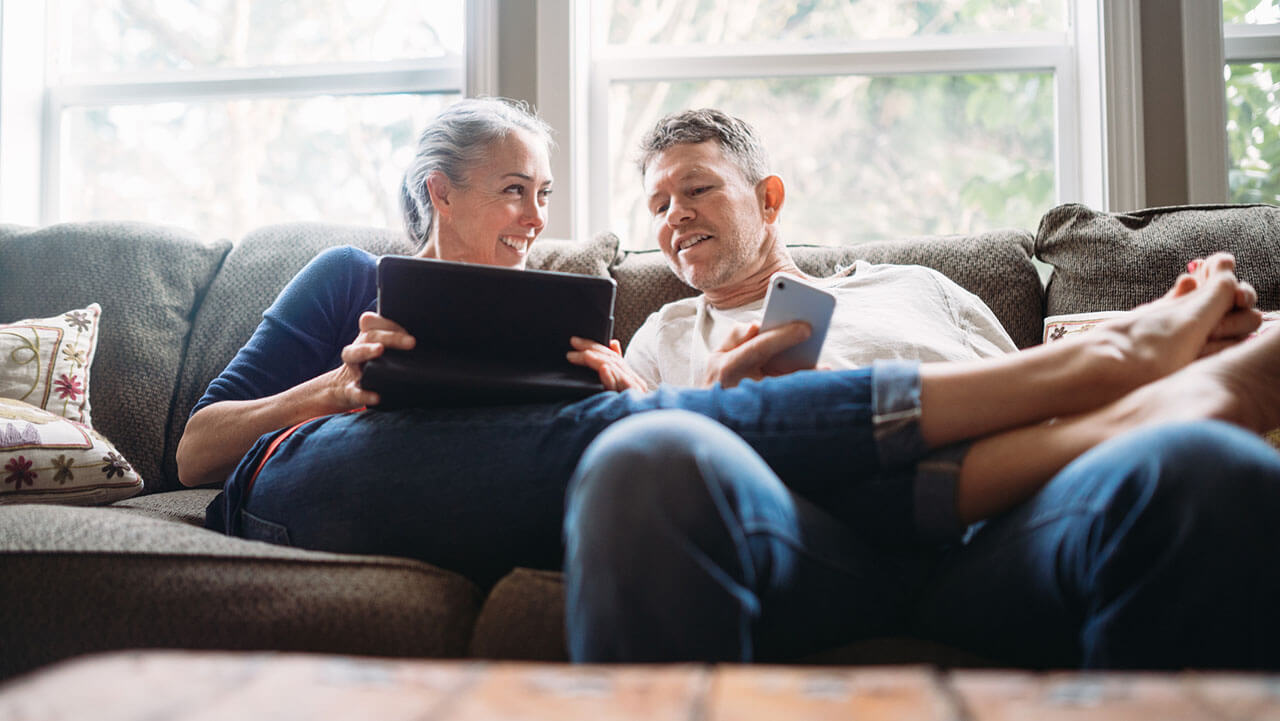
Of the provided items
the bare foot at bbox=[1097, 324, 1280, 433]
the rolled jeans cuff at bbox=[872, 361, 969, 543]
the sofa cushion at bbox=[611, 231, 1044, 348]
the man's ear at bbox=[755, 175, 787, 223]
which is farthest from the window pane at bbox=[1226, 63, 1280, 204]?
the rolled jeans cuff at bbox=[872, 361, 969, 543]

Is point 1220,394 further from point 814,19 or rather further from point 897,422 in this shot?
point 814,19

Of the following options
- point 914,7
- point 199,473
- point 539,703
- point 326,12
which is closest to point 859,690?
point 539,703

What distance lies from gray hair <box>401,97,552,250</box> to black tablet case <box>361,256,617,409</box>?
0.60 m

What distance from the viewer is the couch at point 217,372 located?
0.88 m

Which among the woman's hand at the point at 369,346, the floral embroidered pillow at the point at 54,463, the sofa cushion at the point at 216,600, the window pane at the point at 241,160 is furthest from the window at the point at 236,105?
the sofa cushion at the point at 216,600

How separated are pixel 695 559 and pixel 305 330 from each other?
3.26 feet

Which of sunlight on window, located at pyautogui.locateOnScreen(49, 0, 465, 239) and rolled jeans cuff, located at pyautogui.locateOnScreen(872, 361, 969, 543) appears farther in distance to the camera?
sunlight on window, located at pyautogui.locateOnScreen(49, 0, 465, 239)

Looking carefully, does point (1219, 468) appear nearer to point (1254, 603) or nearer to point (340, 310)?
point (1254, 603)

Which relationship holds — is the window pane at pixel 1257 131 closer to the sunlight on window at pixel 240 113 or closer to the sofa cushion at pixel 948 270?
the sofa cushion at pixel 948 270

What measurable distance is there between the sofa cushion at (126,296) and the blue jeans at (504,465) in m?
0.80

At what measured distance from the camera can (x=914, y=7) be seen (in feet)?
7.79

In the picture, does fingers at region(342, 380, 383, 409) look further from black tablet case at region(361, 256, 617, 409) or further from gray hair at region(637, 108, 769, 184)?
gray hair at region(637, 108, 769, 184)

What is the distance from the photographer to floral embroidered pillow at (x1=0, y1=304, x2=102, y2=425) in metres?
1.57

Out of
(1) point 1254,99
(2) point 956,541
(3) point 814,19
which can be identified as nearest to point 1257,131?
(1) point 1254,99
